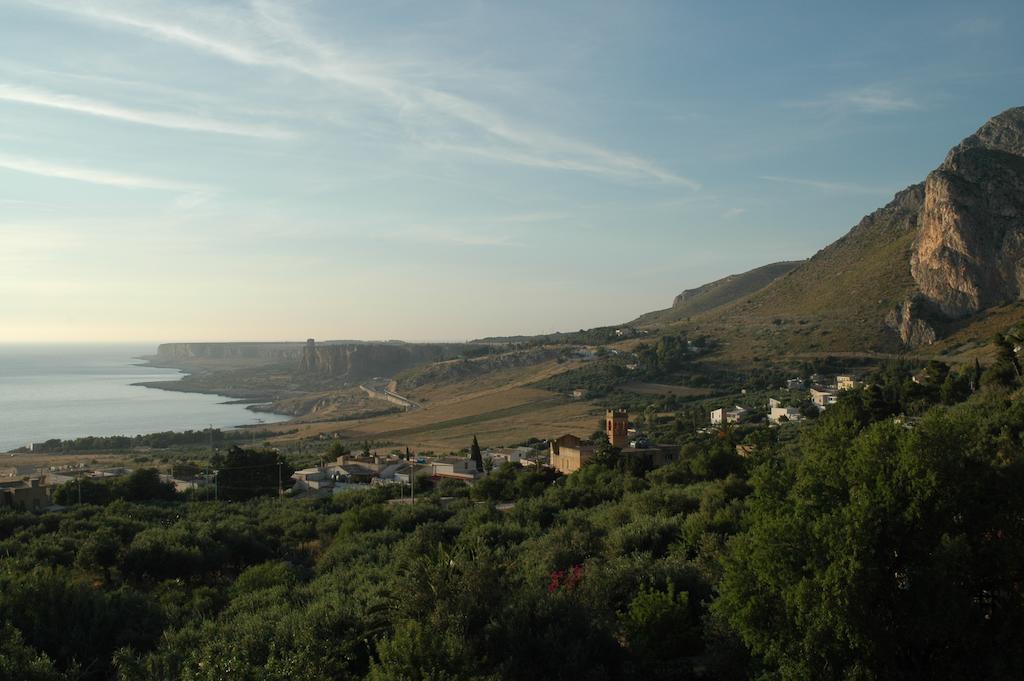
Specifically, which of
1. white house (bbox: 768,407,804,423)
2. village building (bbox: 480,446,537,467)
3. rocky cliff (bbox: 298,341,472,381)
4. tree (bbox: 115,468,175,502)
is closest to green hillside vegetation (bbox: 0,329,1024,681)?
tree (bbox: 115,468,175,502)

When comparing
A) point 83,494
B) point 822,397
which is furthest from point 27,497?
point 822,397

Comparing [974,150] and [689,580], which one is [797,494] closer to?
[689,580]

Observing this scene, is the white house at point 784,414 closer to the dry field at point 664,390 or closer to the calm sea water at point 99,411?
the dry field at point 664,390

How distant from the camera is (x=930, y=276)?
231 feet

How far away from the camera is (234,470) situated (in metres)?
34.2

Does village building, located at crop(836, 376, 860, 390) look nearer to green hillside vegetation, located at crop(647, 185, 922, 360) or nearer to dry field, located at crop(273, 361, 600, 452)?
green hillside vegetation, located at crop(647, 185, 922, 360)

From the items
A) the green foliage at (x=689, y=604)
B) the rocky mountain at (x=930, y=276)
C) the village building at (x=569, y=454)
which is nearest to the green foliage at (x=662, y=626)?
the green foliage at (x=689, y=604)

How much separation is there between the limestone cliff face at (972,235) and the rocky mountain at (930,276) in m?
0.09

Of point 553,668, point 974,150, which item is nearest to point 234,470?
point 553,668

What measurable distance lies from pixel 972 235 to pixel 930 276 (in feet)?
17.9

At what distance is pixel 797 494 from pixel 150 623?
9703mm

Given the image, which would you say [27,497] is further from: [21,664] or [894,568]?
[894,568]

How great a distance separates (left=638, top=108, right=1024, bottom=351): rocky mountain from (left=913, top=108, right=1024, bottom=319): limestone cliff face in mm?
87

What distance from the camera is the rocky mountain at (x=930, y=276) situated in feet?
217
